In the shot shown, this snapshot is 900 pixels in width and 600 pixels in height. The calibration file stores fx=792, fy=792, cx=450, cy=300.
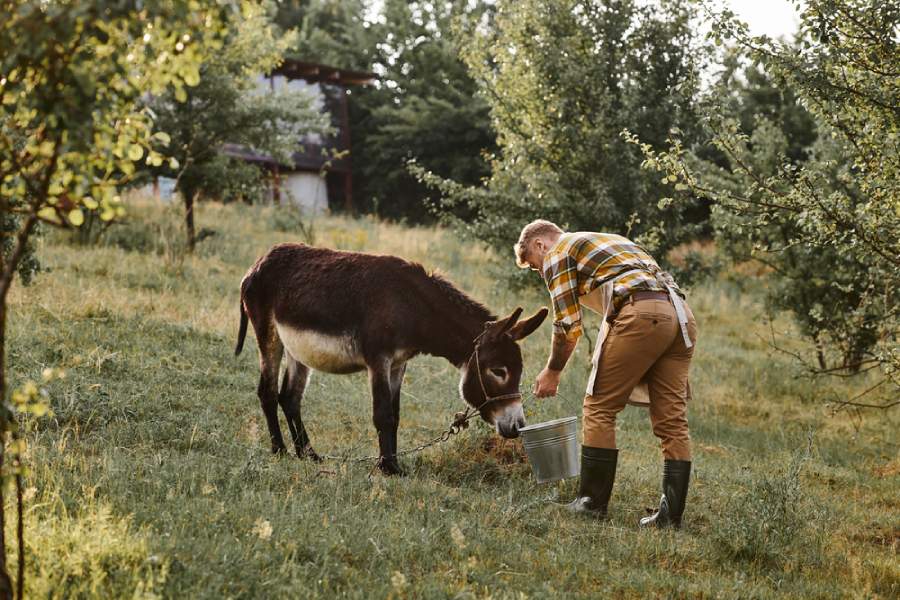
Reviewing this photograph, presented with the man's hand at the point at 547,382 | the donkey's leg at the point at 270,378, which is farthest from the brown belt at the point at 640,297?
the donkey's leg at the point at 270,378

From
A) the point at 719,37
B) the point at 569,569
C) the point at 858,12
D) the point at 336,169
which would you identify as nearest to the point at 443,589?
the point at 569,569

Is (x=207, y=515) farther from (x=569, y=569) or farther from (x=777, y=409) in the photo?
(x=777, y=409)

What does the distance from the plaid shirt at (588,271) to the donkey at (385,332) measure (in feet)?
1.44

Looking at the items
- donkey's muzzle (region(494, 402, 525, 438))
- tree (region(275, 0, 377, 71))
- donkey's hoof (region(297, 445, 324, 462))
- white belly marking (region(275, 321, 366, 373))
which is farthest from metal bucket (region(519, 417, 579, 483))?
tree (region(275, 0, 377, 71))

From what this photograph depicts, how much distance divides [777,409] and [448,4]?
21.1 metres

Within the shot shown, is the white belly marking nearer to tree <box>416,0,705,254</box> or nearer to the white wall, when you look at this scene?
tree <box>416,0,705,254</box>

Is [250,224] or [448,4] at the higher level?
A: [448,4]

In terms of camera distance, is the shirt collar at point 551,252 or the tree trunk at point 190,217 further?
the tree trunk at point 190,217

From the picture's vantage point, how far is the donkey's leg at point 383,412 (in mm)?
5625

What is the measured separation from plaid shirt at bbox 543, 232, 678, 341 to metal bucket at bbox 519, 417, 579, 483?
2.04ft

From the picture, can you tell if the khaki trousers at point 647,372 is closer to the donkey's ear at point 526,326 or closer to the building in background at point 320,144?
the donkey's ear at point 526,326

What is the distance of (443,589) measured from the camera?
3.51 m

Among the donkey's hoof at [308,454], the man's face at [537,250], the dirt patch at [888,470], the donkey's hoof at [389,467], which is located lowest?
the dirt patch at [888,470]

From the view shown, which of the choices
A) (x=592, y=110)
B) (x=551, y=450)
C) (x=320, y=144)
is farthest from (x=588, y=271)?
(x=320, y=144)
